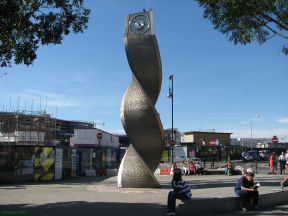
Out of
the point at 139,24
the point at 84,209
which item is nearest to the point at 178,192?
the point at 84,209

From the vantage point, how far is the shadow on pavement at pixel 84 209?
1302 centimetres

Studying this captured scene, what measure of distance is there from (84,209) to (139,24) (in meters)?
10.1

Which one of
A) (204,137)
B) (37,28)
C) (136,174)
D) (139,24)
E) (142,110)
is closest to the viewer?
(37,28)

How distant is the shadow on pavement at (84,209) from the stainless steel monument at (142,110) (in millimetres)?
5760

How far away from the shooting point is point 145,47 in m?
21.1

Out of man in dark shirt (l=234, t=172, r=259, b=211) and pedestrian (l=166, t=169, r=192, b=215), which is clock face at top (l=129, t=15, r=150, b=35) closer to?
man in dark shirt (l=234, t=172, r=259, b=211)

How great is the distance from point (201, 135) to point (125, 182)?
80497 millimetres

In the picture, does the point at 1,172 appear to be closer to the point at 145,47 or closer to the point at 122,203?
the point at 145,47

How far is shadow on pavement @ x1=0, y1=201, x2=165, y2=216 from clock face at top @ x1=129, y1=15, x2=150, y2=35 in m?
8.72

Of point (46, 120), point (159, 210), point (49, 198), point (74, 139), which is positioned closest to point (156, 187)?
point (49, 198)

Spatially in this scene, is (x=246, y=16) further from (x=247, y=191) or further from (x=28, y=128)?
(x=28, y=128)

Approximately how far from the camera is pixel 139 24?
2145cm

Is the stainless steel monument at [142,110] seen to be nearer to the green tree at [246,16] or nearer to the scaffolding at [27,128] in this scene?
the green tree at [246,16]

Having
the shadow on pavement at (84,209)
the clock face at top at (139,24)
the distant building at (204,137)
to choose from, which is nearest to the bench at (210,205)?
the shadow on pavement at (84,209)
